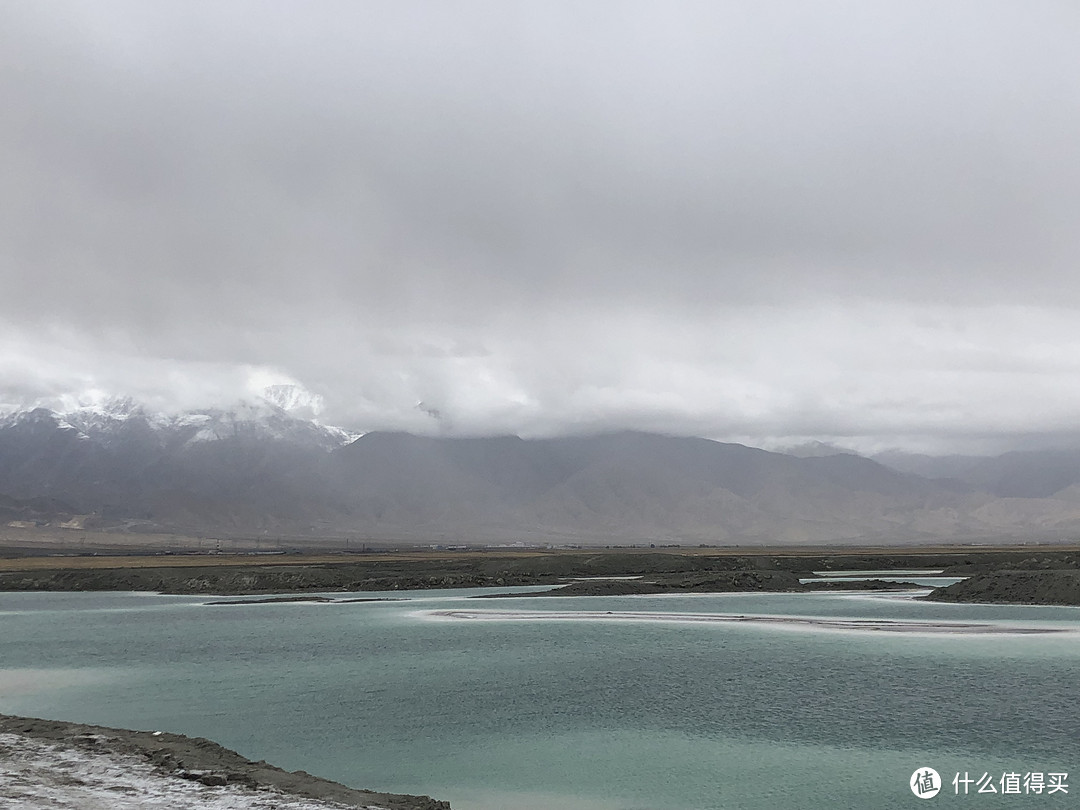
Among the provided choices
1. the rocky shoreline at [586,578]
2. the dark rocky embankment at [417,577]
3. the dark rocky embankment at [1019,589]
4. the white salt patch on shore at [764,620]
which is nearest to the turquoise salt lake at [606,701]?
the white salt patch on shore at [764,620]

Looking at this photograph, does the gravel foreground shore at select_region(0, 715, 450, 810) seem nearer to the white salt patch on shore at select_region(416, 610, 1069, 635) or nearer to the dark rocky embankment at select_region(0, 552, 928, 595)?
the white salt patch on shore at select_region(416, 610, 1069, 635)

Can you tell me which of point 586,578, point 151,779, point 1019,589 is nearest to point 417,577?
point 586,578

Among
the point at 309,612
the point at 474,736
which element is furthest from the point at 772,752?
the point at 309,612

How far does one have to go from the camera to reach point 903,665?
38219 mm

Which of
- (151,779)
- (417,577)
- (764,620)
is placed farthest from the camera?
(417,577)

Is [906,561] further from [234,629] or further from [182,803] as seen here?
[182,803]

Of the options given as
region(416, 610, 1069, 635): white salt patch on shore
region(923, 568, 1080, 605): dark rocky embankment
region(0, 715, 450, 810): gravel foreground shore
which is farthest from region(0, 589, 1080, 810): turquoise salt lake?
region(923, 568, 1080, 605): dark rocky embankment

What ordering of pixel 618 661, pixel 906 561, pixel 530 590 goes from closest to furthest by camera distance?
pixel 618 661
pixel 530 590
pixel 906 561

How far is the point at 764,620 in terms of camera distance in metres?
58.6

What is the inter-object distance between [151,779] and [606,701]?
55.1ft

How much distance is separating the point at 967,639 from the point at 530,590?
54103 mm

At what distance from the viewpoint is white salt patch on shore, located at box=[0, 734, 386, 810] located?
18188 millimetres

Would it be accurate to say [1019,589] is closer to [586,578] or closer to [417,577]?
[586,578]

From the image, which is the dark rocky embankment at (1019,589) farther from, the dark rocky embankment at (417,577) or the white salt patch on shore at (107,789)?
the white salt patch on shore at (107,789)
